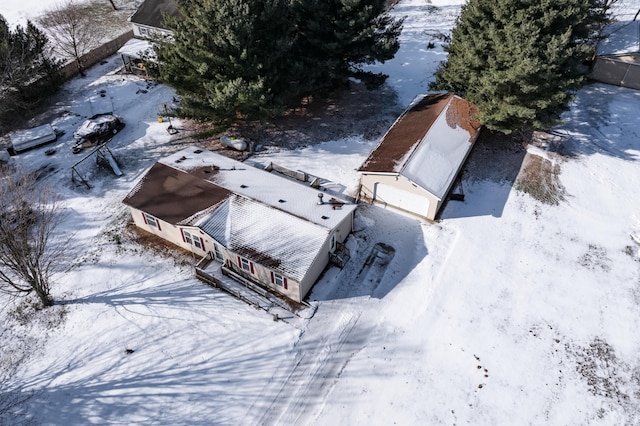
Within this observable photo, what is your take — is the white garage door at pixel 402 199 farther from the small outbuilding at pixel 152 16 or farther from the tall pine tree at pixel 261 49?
the small outbuilding at pixel 152 16

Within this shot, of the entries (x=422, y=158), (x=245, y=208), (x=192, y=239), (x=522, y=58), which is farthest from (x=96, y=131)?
(x=522, y=58)

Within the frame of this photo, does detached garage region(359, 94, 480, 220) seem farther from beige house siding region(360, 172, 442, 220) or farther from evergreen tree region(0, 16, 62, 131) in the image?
evergreen tree region(0, 16, 62, 131)

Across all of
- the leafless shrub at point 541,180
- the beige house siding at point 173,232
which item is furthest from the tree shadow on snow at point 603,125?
the beige house siding at point 173,232

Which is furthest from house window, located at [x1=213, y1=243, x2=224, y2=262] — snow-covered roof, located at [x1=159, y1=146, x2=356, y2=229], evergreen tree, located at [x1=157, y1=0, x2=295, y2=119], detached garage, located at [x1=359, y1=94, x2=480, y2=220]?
evergreen tree, located at [x1=157, y1=0, x2=295, y2=119]

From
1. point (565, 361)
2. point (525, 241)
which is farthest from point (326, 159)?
point (565, 361)

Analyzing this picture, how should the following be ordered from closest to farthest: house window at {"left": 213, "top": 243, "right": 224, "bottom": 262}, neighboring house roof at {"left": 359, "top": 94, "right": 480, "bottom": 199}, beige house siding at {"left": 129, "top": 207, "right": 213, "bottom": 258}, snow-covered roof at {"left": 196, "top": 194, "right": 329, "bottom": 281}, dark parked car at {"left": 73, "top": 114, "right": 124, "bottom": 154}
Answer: snow-covered roof at {"left": 196, "top": 194, "right": 329, "bottom": 281} → house window at {"left": 213, "top": 243, "right": 224, "bottom": 262} → beige house siding at {"left": 129, "top": 207, "right": 213, "bottom": 258} → neighboring house roof at {"left": 359, "top": 94, "right": 480, "bottom": 199} → dark parked car at {"left": 73, "top": 114, "right": 124, "bottom": 154}

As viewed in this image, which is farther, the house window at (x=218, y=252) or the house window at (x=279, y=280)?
the house window at (x=218, y=252)

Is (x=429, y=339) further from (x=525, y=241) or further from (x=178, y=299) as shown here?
(x=178, y=299)
